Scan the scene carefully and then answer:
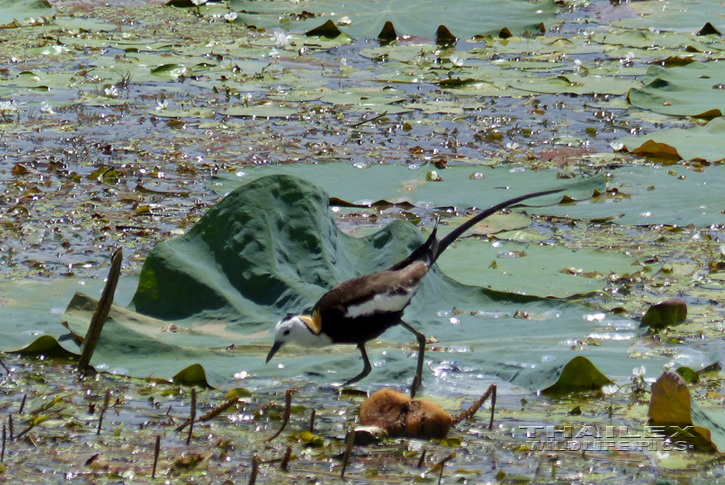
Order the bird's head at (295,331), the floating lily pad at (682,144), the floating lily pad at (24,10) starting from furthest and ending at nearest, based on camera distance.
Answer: the floating lily pad at (24,10), the floating lily pad at (682,144), the bird's head at (295,331)

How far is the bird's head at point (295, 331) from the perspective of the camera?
2.97 metres

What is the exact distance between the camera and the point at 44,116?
6602 millimetres

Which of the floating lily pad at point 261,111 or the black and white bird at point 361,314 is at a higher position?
the floating lily pad at point 261,111

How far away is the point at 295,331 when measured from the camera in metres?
2.97

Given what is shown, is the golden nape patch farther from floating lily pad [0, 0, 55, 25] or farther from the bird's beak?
floating lily pad [0, 0, 55, 25]

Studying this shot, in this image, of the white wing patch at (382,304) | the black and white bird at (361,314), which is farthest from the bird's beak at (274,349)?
the white wing patch at (382,304)

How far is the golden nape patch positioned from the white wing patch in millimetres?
116

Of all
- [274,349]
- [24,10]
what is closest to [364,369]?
[274,349]

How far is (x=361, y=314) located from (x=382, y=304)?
0.09 metres

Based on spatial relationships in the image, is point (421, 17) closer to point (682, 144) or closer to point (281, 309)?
point (682, 144)

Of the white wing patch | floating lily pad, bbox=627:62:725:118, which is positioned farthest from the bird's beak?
floating lily pad, bbox=627:62:725:118

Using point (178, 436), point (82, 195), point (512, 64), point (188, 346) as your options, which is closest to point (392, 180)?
point (82, 195)

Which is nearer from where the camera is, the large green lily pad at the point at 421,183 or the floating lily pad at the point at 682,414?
the floating lily pad at the point at 682,414

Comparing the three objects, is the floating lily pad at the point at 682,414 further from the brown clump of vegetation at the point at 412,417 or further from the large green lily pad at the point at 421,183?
the large green lily pad at the point at 421,183
